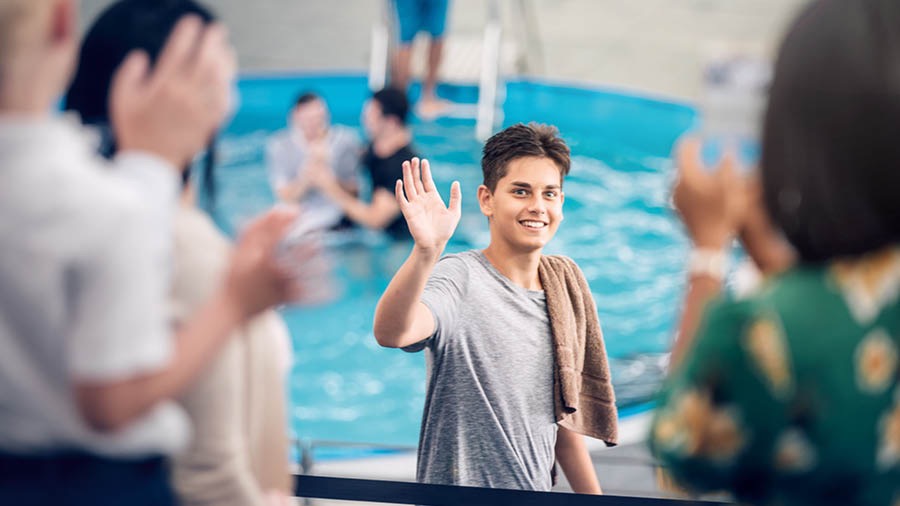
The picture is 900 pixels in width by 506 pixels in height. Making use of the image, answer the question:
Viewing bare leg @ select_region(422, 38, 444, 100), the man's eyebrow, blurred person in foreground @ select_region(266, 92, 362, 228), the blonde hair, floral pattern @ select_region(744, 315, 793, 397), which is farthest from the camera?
bare leg @ select_region(422, 38, 444, 100)

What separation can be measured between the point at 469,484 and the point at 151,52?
3.76 feet

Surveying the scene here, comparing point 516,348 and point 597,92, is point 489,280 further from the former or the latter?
point 597,92

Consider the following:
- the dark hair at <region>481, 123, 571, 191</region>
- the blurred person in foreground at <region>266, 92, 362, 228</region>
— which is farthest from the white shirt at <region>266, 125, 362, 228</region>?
the dark hair at <region>481, 123, 571, 191</region>

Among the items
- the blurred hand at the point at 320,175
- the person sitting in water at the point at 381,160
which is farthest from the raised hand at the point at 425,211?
the blurred hand at the point at 320,175

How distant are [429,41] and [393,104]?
2.29 meters

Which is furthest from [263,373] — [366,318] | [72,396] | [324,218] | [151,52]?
[366,318]

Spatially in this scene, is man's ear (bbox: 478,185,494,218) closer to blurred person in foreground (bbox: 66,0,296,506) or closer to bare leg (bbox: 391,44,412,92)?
blurred person in foreground (bbox: 66,0,296,506)

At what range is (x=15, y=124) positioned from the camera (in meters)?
1.26

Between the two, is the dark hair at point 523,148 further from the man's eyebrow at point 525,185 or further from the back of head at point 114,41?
the back of head at point 114,41

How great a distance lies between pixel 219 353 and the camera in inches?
54.7

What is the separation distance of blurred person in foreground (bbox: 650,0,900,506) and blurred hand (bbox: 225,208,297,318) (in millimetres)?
528

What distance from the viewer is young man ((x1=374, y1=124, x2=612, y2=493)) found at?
6.73 ft

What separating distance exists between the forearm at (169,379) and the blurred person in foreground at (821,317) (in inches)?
23.1

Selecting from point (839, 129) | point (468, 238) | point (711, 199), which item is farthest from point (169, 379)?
point (468, 238)
